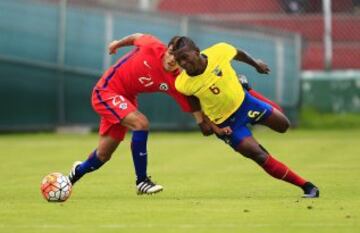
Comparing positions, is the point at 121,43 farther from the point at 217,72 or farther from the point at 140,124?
the point at 217,72

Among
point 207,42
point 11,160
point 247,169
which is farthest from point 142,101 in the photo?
point 247,169

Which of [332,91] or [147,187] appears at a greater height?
[147,187]

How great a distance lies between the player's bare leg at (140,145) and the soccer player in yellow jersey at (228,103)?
0.65m

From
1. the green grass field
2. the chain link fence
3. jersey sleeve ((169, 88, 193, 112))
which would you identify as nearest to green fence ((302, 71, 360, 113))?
the chain link fence

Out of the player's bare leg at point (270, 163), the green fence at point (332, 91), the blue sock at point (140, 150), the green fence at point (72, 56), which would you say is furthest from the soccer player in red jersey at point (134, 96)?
the green fence at point (332, 91)

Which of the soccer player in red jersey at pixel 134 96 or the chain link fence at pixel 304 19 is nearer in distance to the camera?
the soccer player in red jersey at pixel 134 96

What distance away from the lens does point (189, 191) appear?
13492 millimetres

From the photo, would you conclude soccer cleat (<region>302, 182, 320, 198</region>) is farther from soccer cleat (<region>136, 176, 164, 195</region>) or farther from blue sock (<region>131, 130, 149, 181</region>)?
blue sock (<region>131, 130, 149, 181</region>)

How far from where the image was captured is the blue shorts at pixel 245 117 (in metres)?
12.3

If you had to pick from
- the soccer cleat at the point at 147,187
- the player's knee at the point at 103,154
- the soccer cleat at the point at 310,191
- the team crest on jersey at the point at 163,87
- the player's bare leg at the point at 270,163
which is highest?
the team crest on jersey at the point at 163,87

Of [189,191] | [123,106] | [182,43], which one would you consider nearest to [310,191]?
[189,191]

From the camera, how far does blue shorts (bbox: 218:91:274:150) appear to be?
12.3 m

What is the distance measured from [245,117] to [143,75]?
1393 mm

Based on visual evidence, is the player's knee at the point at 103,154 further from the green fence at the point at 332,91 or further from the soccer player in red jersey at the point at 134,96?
the green fence at the point at 332,91
